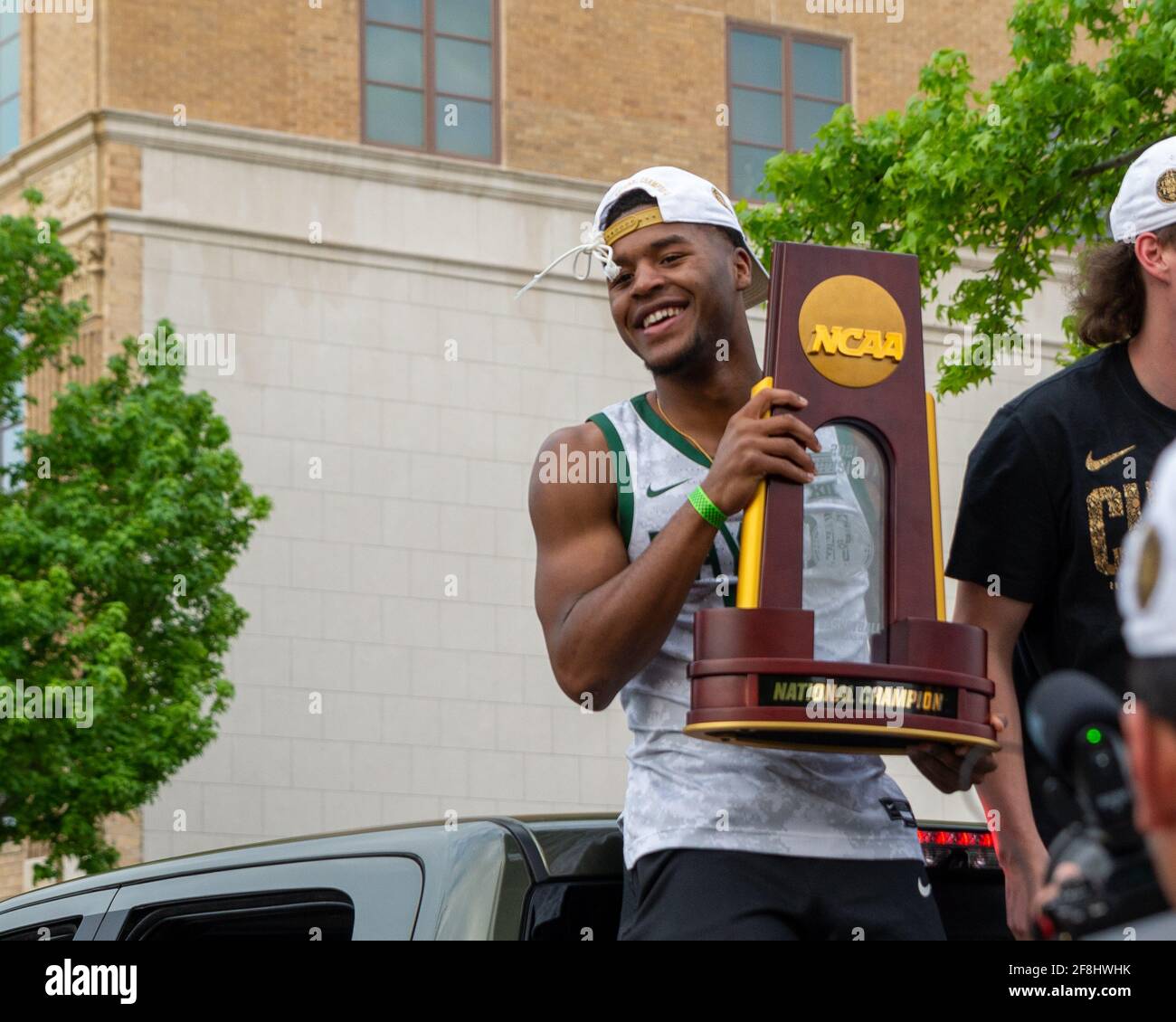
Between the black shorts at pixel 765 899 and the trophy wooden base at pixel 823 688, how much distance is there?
29 cm

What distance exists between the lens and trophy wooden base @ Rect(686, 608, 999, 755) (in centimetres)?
312

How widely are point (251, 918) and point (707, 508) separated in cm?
160

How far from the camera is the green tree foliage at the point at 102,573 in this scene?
15.1 metres

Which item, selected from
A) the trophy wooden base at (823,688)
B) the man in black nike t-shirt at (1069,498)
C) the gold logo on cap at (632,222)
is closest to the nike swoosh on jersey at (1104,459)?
the man in black nike t-shirt at (1069,498)

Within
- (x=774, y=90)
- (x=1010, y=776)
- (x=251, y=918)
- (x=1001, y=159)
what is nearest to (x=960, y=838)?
(x=1010, y=776)

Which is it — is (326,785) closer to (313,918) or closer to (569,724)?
(569,724)

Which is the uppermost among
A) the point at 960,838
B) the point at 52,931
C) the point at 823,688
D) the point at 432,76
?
the point at 432,76

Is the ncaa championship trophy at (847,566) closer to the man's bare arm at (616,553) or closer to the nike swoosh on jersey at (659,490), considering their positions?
the man's bare arm at (616,553)

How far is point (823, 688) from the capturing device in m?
3.13

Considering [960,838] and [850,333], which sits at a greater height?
[850,333]

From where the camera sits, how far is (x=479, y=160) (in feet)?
75.4

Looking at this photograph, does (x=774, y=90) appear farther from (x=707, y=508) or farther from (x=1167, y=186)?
(x=707, y=508)

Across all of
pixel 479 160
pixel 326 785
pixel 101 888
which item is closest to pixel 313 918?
pixel 101 888

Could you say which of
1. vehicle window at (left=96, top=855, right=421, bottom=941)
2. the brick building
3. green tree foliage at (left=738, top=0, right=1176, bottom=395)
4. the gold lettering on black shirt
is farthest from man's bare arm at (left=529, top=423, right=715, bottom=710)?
the brick building
